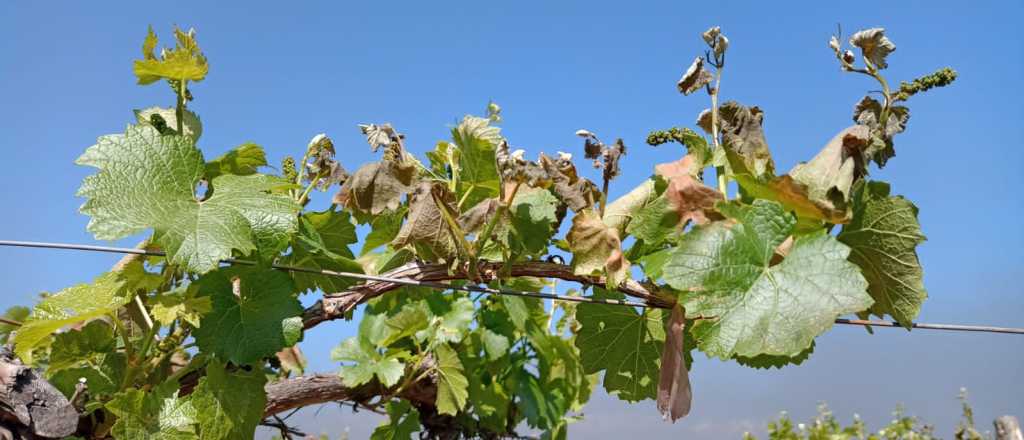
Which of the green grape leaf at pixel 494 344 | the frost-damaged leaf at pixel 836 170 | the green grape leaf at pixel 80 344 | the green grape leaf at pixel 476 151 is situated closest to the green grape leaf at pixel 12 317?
the green grape leaf at pixel 80 344

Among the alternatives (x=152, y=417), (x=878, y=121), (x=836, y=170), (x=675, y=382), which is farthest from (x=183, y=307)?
(x=878, y=121)

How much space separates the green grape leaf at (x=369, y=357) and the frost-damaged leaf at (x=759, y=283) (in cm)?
122

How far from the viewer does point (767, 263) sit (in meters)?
1.05

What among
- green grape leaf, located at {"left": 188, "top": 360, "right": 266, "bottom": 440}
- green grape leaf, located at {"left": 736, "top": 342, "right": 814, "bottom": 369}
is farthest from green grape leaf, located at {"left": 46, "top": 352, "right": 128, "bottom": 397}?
green grape leaf, located at {"left": 736, "top": 342, "right": 814, "bottom": 369}

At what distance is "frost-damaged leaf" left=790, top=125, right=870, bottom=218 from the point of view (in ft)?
3.49

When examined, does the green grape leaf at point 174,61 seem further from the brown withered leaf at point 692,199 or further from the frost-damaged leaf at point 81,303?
the brown withered leaf at point 692,199

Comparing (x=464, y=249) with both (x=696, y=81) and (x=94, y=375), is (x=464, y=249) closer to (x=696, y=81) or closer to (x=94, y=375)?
(x=696, y=81)

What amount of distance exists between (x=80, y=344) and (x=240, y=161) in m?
0.43

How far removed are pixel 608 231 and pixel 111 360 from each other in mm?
922

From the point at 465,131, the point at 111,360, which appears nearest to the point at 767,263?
the point at 465,131

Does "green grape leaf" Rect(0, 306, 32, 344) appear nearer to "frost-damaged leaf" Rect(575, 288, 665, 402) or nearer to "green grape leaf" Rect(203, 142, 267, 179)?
"green grape leaf" Rect(203, 142, 267, 179)

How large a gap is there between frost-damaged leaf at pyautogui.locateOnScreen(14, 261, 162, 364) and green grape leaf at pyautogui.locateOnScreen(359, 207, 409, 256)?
38 cm

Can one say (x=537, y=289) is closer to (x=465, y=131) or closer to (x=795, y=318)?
(x=465, y=131)

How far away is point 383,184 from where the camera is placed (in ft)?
4.10
